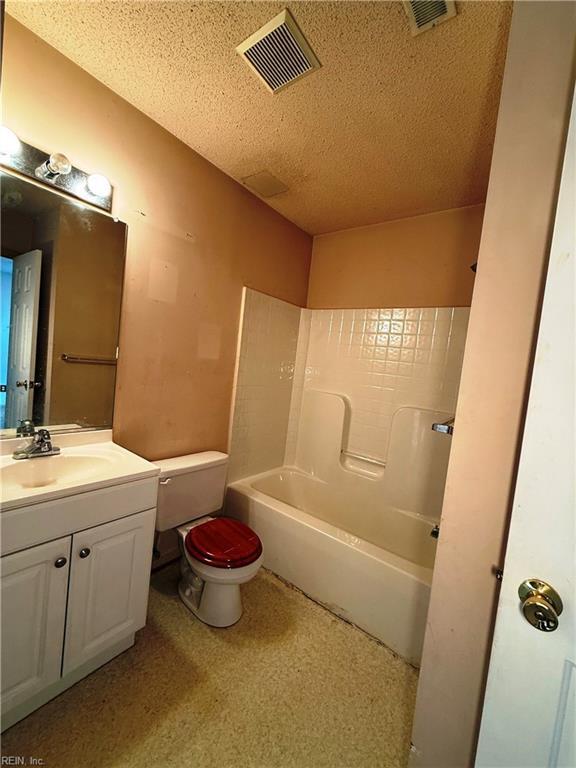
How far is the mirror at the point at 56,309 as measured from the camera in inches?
48.2

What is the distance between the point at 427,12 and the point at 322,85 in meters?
0.41

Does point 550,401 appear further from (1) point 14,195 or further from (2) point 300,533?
(1) point 14,195

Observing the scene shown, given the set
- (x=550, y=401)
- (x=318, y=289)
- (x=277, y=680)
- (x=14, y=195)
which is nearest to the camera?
(x=550, y=401)

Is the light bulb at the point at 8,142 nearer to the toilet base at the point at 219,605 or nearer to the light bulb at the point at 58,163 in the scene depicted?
the light bulb at the point at 58,163

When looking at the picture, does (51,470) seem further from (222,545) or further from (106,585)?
(222,545)

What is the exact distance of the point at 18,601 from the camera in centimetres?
96

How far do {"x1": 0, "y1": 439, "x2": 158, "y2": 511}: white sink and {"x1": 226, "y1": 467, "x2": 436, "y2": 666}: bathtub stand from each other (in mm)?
970

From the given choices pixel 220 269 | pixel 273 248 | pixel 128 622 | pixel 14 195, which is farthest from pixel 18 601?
pixel 273 248

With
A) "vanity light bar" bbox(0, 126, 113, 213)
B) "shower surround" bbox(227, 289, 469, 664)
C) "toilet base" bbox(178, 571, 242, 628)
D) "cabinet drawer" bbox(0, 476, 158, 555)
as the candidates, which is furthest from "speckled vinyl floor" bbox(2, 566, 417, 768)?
"vanity light bar" bbox(0, 126, 113, 213)

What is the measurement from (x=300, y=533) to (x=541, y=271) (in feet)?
5.50

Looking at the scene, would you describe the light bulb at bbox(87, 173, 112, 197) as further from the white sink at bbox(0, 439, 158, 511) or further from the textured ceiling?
the white sink at bbox(0, 439, 158, 511)

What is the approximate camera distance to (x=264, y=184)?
1949 millimetres

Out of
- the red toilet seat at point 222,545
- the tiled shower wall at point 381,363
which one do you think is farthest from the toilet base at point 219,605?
the tiled shower wall at point 381,363

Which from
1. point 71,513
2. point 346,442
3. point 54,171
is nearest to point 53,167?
point 54,171
